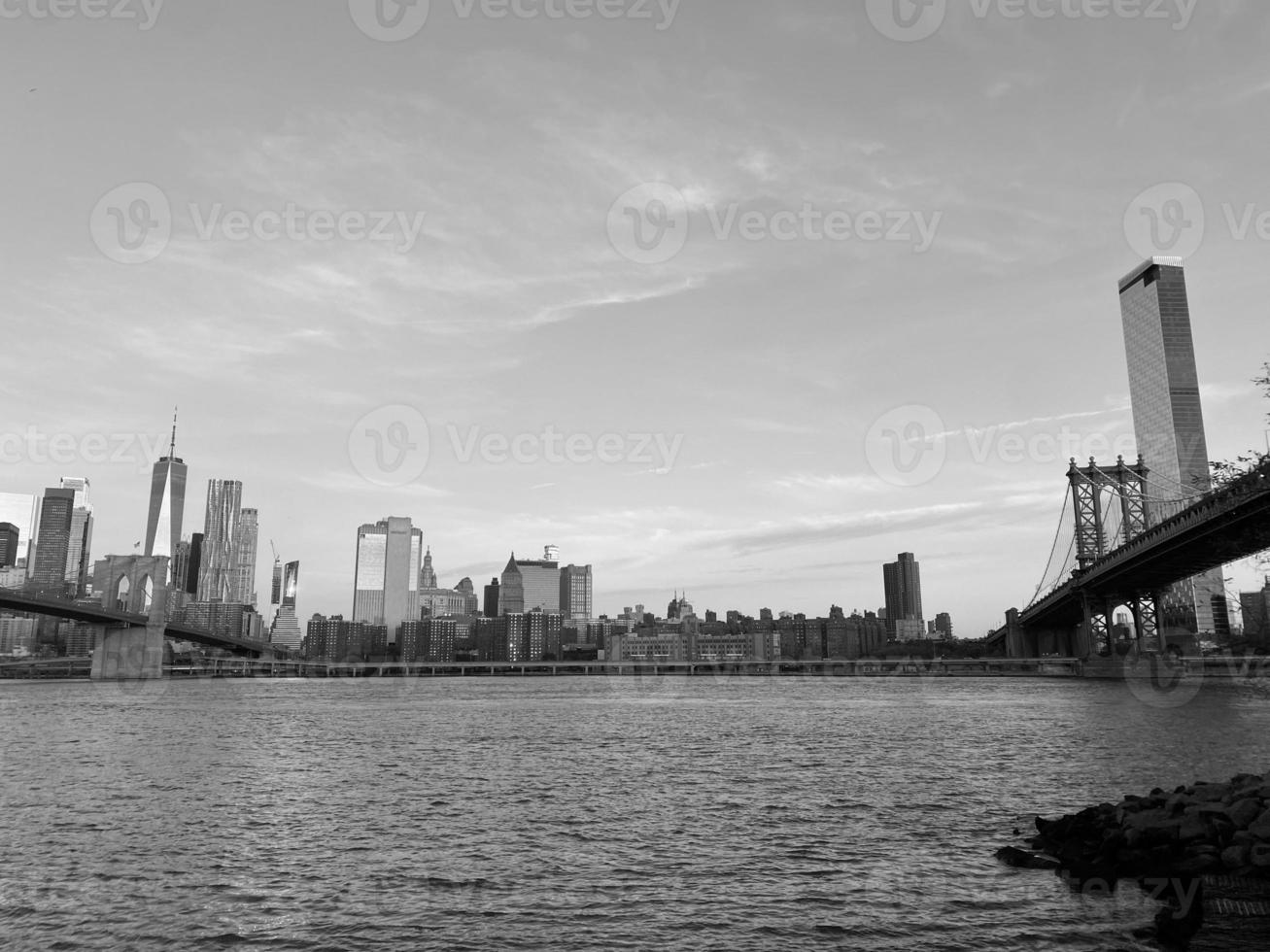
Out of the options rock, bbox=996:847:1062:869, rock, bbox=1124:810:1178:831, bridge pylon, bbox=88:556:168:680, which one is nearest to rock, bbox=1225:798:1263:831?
rock, bbox=1124:810:1178:831

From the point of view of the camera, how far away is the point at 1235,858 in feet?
63.2

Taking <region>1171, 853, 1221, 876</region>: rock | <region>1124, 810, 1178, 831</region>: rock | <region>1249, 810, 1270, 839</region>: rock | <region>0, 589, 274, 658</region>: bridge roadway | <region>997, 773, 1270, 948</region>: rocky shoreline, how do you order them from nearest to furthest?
<region>997, 773, 1270, 948</region>: rocky shoreline, <region>1171, 853, 1221, 876</region>: rock, <region>1249, 810, 1270, 839</region>: rock, <region>1124, 810, 1178, 831</region>: rock, <region>0, 589, 274, 658</region>: bridge roadway

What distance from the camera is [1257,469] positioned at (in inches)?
1619

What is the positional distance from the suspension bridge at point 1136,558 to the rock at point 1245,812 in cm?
2417

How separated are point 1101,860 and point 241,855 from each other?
19.8 metres

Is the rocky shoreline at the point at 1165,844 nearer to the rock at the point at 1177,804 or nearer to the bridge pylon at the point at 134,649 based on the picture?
the rock at the point at 1177,804

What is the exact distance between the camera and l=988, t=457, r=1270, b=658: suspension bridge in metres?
76.1

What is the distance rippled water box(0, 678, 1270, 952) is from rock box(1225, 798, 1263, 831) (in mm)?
4616

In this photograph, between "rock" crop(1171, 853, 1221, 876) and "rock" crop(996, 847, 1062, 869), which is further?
"rock" crop(996, 847, 1062, 869)

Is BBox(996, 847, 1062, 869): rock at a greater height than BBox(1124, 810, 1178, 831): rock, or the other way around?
BBox(1124, 810, 1178, 831): rock

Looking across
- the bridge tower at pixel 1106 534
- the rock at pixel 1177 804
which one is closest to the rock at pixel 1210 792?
the rock at pixel 1177 804

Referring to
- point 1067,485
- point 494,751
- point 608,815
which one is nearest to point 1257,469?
point 608,815

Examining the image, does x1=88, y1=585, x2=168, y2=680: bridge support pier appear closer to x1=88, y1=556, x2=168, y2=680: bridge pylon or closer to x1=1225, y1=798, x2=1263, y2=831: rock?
x1=88, y1=556, x2=168, y2=680: bridge pylon

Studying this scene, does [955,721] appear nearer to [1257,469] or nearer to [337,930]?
[1257,469]
